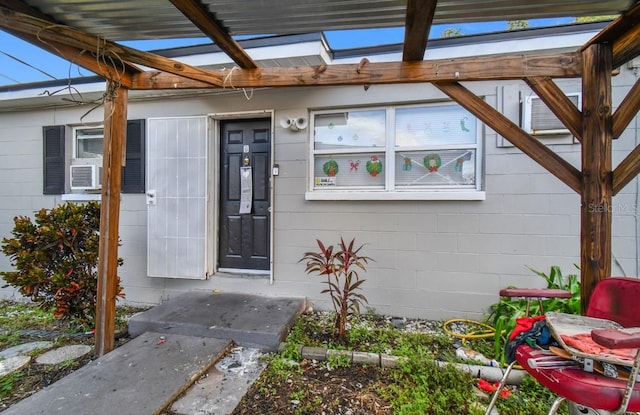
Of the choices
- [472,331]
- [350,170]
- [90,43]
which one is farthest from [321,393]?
[90,43]

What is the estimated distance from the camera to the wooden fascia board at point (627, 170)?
176cm

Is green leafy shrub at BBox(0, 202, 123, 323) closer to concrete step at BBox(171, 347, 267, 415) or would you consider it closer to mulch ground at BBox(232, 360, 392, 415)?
concrete step at BBox(171, 347, 267, 415)

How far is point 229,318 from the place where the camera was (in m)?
2.86

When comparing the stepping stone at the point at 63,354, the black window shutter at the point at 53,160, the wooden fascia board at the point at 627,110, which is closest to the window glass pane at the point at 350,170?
the wooden fascia board at the point at 627,110

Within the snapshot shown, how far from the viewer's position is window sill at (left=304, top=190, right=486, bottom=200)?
303 centimetres

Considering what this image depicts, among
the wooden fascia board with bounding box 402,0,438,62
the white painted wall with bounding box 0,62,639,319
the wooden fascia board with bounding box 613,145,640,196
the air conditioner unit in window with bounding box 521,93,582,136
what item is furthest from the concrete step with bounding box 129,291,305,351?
the air conditioner unit in window with bounding box 521,93,582,136

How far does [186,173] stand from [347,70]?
2345 mm

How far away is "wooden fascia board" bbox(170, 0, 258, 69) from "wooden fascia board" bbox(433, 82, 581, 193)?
1452 mm

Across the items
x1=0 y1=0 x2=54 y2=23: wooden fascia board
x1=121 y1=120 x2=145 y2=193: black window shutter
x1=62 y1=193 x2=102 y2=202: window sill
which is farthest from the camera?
x1=62 y1=193 x2=102 y2=202: window sill

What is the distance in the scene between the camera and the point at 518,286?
9.70ft

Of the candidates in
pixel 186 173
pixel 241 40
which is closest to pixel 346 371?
pixel 186 173

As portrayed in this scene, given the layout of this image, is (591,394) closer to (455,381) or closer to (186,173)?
(455,381)

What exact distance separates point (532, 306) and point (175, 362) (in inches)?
124

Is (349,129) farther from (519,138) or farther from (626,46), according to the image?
(626,46)
